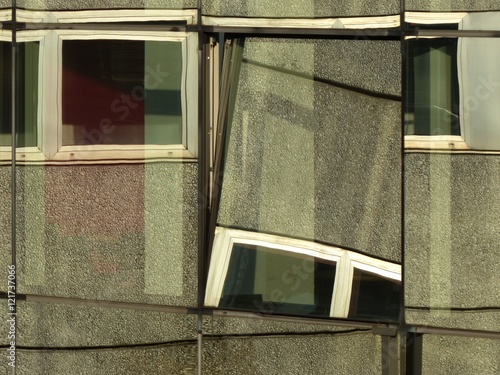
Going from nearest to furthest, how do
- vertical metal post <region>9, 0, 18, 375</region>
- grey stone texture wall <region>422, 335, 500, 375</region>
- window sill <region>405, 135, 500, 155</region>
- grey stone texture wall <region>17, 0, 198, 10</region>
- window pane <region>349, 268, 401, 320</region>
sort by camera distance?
grey stone texture wall <region>422, 335, 500, 375</region> → window sill <region>405, 135, 500, 155</region> → window pane <region>349, 268, 401, 320</region> → grey stone texture wall <region>17, 0, 198, 10</region> → vertical metal post <region>9, 0, 18, 375</region>

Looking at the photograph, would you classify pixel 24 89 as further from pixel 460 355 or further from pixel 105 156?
pixel 460 355

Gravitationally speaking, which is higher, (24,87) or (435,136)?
(24,87)

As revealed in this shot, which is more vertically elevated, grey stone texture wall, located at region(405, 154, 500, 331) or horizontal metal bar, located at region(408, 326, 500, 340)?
grey stone texture wall, located at region(405, 154, 500, 331)

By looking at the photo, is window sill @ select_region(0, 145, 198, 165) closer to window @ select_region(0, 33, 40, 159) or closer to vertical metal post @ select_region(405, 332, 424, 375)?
window @ select_region(0, 33, 40, 159)

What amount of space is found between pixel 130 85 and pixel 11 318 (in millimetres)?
2326

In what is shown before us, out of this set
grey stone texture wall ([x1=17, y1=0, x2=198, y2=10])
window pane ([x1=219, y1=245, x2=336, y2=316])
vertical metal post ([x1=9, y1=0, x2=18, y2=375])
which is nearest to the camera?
window pane ([x1=219, y1=245, x2=336, y2=316])

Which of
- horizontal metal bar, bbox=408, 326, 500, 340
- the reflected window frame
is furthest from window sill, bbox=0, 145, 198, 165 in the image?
horizontal metal bar, bbox=408, 326, 500, 340

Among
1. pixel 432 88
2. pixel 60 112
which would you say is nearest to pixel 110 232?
pixel 60 112

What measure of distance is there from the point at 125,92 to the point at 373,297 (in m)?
2.77

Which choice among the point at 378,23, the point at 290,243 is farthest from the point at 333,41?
the point at 290,243

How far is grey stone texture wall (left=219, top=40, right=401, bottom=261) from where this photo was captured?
293 inches

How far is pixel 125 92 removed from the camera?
25.8 feet

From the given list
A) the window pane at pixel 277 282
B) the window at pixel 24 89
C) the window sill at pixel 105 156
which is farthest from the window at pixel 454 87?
the window at pixel 24 89

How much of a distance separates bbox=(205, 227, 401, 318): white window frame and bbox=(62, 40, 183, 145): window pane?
3.24ft
